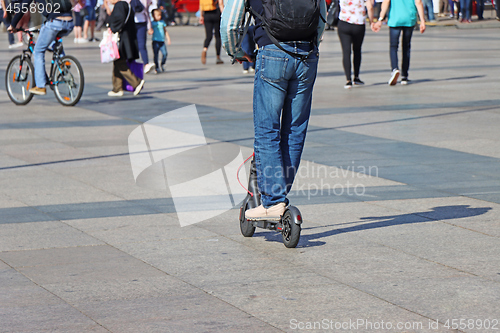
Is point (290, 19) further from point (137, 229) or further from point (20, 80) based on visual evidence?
point (20, 80)

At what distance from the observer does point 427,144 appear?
359 inches

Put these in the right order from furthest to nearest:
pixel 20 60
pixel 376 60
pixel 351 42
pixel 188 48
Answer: pixel 188 48, pixel 376 60, pixel 351 42, pixel 20 60

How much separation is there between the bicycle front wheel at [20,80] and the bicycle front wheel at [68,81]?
42 centimetres

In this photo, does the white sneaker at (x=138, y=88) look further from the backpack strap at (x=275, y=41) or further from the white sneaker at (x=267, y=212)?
Answer: the backpack strap at (x=275, y=41)

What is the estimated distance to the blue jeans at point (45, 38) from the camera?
40.3 feet

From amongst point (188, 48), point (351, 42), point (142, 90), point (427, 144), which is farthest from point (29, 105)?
point (188, 48)

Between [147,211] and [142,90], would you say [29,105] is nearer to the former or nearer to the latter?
[142,90]

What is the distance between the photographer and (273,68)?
197 inches

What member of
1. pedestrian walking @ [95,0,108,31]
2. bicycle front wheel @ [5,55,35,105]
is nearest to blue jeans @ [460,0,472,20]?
pedestrian walking @ [95,0,108,31]

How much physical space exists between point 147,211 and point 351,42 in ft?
30.2

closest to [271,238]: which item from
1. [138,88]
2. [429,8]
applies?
[138,88]

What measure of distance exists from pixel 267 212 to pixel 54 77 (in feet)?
27.6

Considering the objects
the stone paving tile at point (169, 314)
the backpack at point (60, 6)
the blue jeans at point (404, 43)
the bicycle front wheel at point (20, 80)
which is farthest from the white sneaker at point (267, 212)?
the blue jeans at point (404, 43)

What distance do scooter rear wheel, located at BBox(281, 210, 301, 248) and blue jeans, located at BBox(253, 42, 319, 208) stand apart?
15 cm
